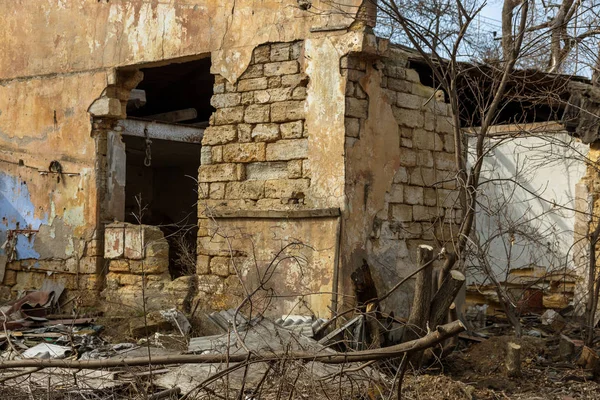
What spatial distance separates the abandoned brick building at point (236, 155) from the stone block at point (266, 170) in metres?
0.01

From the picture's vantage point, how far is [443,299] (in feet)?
21.2

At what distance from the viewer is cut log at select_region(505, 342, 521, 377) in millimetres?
6777

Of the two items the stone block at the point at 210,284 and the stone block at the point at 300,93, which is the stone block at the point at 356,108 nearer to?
the stone block at the point at 300,93

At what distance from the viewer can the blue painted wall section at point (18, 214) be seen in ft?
32.3

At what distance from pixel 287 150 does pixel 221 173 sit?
31.6 inches

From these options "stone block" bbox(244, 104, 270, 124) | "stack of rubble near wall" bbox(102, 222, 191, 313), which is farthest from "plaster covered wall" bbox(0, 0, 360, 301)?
"stone block" bbox(244, 104, 270, 124)

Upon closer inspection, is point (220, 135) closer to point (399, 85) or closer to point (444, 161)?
point (399, 85)

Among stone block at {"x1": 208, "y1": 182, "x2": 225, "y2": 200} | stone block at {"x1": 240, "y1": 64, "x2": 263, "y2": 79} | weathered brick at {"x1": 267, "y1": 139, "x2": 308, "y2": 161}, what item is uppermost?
stone block at {"x1": 240, "y1": 64, "x2": 263, "y2": 79}

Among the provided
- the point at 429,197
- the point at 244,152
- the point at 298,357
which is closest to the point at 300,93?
the point at 244,152

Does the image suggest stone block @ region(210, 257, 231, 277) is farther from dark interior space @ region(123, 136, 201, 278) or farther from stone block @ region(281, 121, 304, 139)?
dark interior space @ region(123, 136, 201, 278)

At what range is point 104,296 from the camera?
9.13 m

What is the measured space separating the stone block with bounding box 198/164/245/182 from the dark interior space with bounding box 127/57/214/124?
Result: 321 cm

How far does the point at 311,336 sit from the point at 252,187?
5.85ft

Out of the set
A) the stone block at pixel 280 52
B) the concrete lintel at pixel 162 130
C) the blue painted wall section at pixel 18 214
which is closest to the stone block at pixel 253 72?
the stone block at pixel 280 52
